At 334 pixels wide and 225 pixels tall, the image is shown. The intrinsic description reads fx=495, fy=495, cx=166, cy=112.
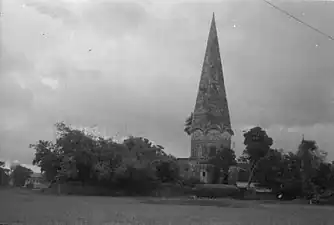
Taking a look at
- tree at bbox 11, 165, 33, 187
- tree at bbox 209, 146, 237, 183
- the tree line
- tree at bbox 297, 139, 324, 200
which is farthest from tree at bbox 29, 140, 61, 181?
tree at bbox 297, 139, 324, 200

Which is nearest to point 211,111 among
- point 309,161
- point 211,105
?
point 211,105

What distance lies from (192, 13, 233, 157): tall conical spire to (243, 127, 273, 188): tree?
30.0 feet

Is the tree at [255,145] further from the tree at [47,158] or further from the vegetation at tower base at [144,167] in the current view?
the tree at [47,158]

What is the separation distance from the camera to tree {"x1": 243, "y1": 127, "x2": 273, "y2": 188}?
43.1m

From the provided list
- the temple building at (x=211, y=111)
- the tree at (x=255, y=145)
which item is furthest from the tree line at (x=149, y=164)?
the temple building at (x=211, y=111)

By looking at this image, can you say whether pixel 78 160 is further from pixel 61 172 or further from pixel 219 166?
pixel 219 166

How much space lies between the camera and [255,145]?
43125mm

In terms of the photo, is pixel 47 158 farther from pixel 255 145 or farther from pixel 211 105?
pixel 211 105

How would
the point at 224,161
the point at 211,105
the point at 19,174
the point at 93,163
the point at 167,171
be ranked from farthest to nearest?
the point at 211,105, the point at 224,161, the point at 167,171, the point at 93,163, the point at 19,174

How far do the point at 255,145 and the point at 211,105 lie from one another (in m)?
11.1

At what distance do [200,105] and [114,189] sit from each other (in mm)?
21017

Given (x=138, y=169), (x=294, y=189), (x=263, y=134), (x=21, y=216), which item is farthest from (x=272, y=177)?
(x=21, y=216)

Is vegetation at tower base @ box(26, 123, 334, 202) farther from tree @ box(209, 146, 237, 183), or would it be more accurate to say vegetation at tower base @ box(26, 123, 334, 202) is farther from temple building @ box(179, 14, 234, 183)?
temple building @ box(179, 14, 234, 183)

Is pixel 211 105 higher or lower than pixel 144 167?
higher
